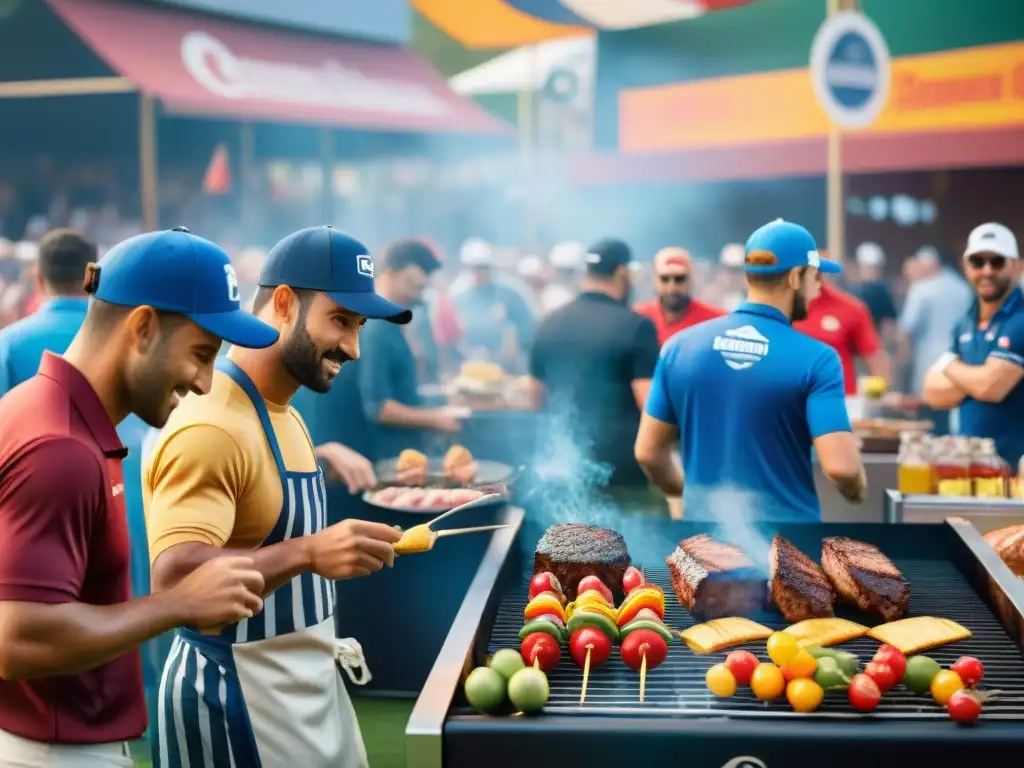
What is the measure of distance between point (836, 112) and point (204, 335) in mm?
7191

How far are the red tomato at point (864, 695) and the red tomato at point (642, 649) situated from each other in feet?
1.58

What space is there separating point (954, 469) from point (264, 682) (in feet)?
12.4

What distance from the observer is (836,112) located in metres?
8.55

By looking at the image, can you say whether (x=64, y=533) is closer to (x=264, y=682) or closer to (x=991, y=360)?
(x=264, y=682)

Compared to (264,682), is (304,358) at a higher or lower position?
higher

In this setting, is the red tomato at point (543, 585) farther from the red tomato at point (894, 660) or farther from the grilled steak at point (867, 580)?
the red tomato at point (894, 660)

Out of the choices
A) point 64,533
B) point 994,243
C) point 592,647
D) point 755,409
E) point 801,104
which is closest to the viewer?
point 64,533

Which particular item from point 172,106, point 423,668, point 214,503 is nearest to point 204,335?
point 214,503

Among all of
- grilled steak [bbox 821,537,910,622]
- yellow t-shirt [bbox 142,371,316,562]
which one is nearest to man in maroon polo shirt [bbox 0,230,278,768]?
yellow t-shirt [bbox 142,371,316,562]

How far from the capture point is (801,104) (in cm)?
1510

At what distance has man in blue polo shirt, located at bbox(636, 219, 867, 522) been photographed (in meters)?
4.00

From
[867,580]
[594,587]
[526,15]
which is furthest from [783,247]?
[526,15]

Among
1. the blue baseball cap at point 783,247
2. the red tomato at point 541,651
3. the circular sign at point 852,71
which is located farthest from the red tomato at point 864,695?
the circular sign at point 852,71

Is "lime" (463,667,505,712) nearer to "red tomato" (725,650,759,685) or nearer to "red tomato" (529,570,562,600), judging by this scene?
"red tomato" (725,650,759,685)
